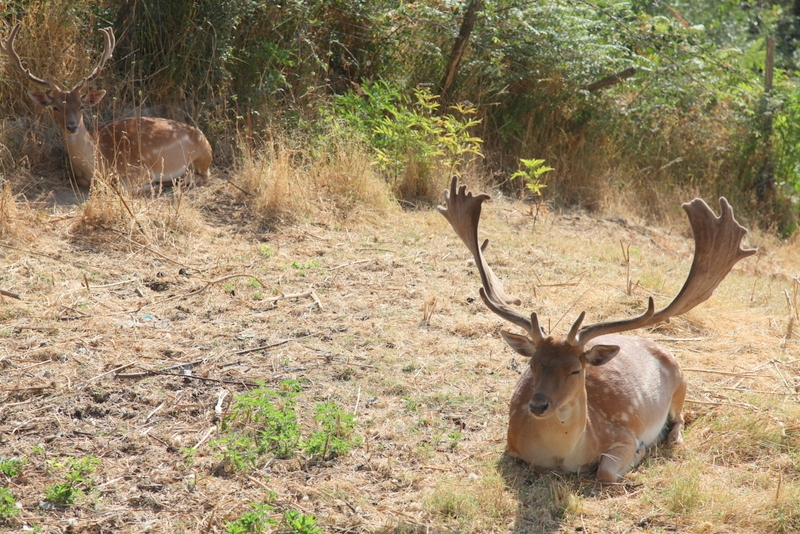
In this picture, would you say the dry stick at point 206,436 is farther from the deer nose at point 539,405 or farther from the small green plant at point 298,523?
the deer nose at point 539,405

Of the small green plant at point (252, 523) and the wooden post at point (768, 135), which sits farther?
the wooden post at point (768, 135)

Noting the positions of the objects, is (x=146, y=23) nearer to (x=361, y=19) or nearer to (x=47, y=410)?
(x=361, y=19)

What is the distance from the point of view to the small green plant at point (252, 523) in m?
3.85

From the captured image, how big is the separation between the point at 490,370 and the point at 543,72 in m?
6.86

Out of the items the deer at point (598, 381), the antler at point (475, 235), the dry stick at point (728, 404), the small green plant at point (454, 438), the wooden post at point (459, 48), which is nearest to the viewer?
the deer at point (598, 381)

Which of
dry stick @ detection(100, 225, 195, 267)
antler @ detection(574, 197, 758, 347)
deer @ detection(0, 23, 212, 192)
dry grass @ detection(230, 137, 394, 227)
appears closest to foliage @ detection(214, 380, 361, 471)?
antler @ detection(574, 197, 758, 347)

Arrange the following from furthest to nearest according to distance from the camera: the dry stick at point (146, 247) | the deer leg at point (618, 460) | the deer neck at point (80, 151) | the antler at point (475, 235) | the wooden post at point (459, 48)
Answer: the wooden post at point (459, 48) → the deer neck at point (80, 151) → the dry stick at point (146, 247) → the antler at point (475, 235) → the deer leg at point (618, 460)

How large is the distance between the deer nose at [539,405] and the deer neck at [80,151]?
20.3ft

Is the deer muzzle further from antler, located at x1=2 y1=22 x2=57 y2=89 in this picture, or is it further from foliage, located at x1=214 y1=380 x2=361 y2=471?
antler, located at x1=2 y1=22 x2=57 y2=89

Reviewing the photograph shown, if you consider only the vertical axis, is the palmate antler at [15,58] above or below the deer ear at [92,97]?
above

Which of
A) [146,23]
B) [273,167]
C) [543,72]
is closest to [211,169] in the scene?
[273,167]

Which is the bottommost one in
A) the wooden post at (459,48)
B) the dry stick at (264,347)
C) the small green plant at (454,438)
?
the small green plant at (454,438)

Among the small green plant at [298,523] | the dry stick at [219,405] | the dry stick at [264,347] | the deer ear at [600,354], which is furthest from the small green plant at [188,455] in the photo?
the deer ear at [600,354]

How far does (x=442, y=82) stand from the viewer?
11.6 metres
